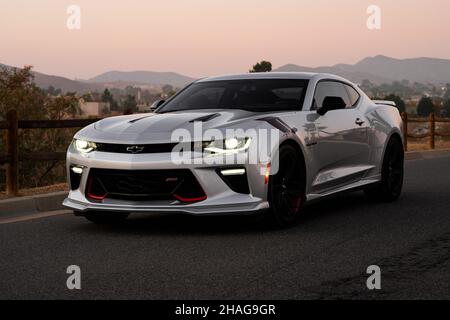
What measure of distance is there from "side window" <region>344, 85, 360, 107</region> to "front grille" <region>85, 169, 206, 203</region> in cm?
315

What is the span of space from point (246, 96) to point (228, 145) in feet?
5.04

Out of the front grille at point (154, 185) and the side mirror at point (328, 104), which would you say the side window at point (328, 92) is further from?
the front grille at point (154, 185)

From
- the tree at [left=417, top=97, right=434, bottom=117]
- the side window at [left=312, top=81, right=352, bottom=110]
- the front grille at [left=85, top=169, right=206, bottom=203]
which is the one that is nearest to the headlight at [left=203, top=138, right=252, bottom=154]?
the front grille at [left=85, top=169, right=206, bottom=203]

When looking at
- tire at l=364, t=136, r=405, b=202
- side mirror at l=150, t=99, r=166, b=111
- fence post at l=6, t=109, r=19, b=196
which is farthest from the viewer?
fence post at l=6, t=109, r=19, b=196

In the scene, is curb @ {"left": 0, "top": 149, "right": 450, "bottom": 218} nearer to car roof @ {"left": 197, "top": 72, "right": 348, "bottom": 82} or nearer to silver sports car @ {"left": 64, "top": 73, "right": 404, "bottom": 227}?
silver sports car @ {"left": 64, "top": 73, "right": 404, "bottom": 227}

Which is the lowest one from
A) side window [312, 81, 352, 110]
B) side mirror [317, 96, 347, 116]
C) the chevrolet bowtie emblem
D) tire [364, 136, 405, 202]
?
tire [364, 136, 405, 202]

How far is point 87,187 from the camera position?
794 cm

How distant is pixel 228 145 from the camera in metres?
7.60

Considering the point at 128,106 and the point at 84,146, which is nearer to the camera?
the point at 84,146

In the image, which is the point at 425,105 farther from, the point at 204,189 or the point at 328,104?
the point at 204,189

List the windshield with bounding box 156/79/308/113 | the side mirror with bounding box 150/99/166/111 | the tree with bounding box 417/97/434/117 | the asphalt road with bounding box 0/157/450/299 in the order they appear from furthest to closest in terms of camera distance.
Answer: the tree with bounding box 417/97/434/117, the side mirror with bounding box 150/99/166/111, the windshield with bounding box 156/79/308/113, the asphalt road with bounding box 0/157/450/299

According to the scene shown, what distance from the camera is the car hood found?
7656mm

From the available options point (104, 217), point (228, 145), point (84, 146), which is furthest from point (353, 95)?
point (84, 146)

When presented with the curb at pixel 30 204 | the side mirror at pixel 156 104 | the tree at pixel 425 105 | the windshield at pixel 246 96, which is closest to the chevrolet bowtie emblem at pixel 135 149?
the windshield at pixel 246 96
